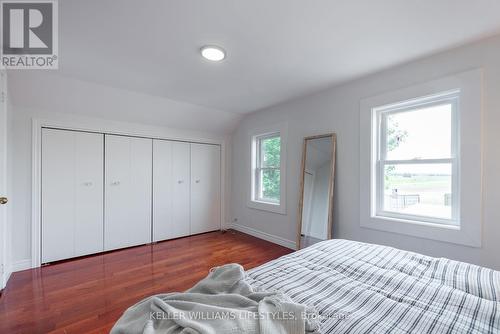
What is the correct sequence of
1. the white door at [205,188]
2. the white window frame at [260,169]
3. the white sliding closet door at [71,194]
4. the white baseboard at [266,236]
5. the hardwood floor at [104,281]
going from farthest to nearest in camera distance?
the white door at [205,188], the white window frame at [260,169], the white baseboard at [266,236], the white sliding closet door at [71,194], the hardwood floor at [104,281]

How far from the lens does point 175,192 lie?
3953mm

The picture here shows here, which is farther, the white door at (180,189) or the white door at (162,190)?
the white door at (180,189)

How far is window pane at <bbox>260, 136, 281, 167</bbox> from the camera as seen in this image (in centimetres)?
383

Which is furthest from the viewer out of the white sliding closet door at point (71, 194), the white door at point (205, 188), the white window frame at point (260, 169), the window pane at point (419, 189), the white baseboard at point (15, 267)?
the white door at point (205, 188)

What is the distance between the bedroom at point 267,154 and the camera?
143cm

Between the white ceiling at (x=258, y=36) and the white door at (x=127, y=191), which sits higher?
the white ceiling at (x=258, y=36)

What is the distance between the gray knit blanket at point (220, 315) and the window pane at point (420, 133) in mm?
2141

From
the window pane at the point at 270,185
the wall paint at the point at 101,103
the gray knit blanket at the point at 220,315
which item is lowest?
Answer: the gray knit blanket at the point at 220,315

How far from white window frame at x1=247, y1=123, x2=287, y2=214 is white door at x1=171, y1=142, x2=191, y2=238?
1197mm

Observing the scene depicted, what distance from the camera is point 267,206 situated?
3795 millimetres

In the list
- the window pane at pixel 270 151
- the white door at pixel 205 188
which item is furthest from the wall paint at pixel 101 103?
the window pane at pixel 270 151

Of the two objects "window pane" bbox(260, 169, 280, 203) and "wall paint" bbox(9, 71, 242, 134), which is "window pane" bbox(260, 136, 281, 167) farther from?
"wall paint" bbox(9, 71, 242, 134)

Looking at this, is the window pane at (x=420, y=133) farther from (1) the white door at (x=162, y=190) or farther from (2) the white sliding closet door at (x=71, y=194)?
(2) the white sliding closet door at (x=71, y=194)

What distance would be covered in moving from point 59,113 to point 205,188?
2491mm
